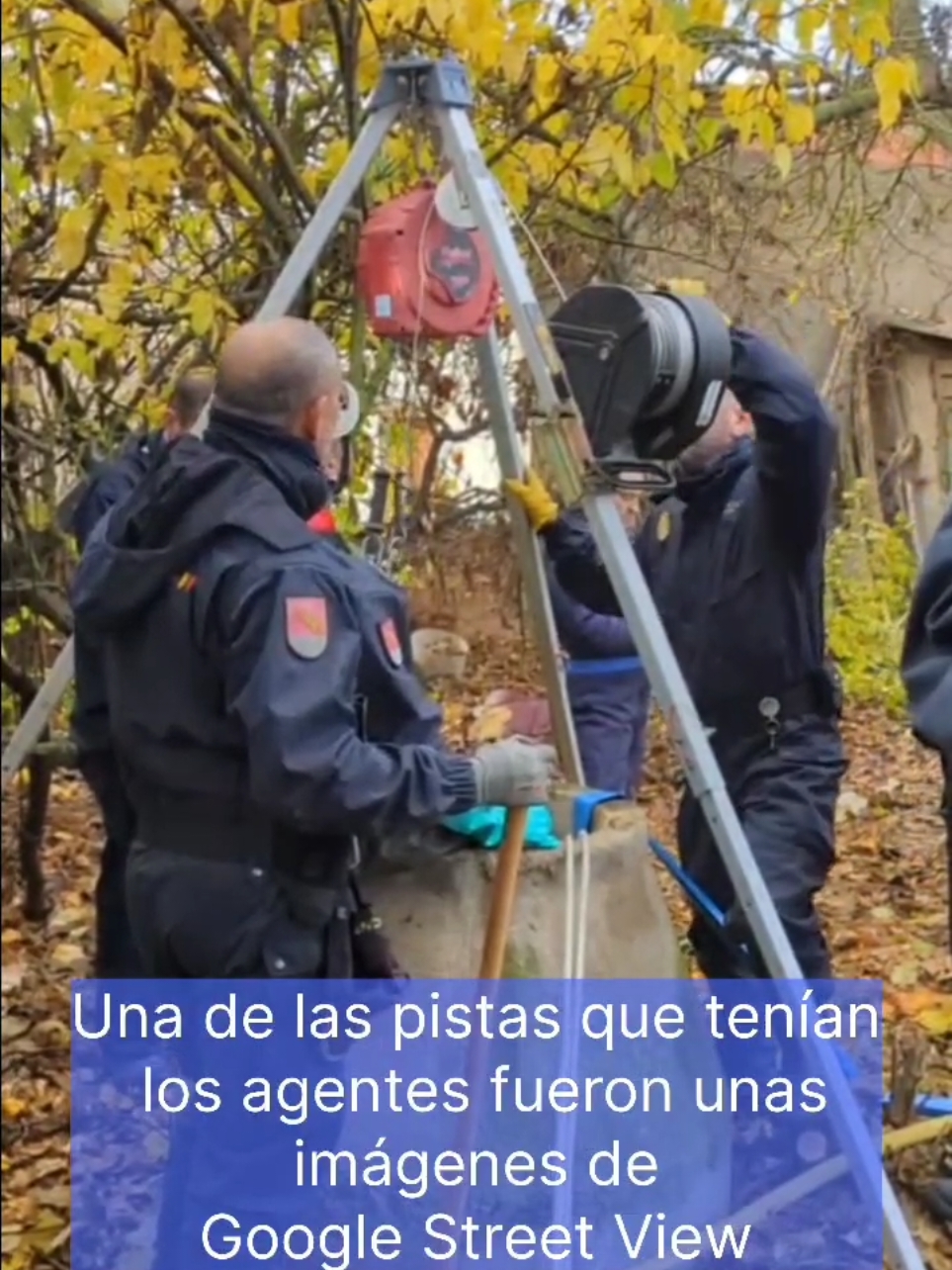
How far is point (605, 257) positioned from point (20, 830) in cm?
278

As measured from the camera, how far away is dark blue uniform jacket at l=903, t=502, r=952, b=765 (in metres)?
2.26

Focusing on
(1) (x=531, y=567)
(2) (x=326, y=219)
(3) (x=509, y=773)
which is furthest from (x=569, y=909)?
(2) (x=326, y=219)

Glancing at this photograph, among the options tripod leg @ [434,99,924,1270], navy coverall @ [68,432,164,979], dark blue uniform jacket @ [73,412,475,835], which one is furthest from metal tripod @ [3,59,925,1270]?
navy coverall @ [68,432,164,979]

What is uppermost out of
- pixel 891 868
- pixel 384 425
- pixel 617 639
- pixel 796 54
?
pixel 796 54

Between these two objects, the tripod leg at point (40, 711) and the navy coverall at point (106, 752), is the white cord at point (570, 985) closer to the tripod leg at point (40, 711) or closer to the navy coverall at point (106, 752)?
the navy coverall at point (106, 752)

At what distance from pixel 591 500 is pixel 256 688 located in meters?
0.68

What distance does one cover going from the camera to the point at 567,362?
10.1 feet

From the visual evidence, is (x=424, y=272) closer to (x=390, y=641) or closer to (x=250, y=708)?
(x=390, y=641)

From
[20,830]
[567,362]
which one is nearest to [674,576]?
[567,362]

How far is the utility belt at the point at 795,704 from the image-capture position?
3256 millimetres

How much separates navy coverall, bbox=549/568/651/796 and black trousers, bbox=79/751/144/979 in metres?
0.91


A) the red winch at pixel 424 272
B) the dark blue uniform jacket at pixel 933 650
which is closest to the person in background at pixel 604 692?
the red winch at pixel 424 272

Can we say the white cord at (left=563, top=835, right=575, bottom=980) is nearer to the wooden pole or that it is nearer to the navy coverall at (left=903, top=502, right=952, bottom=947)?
the wooden pole

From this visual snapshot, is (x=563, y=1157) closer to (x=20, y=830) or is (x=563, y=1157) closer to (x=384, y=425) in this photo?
(x=384, y=425)
